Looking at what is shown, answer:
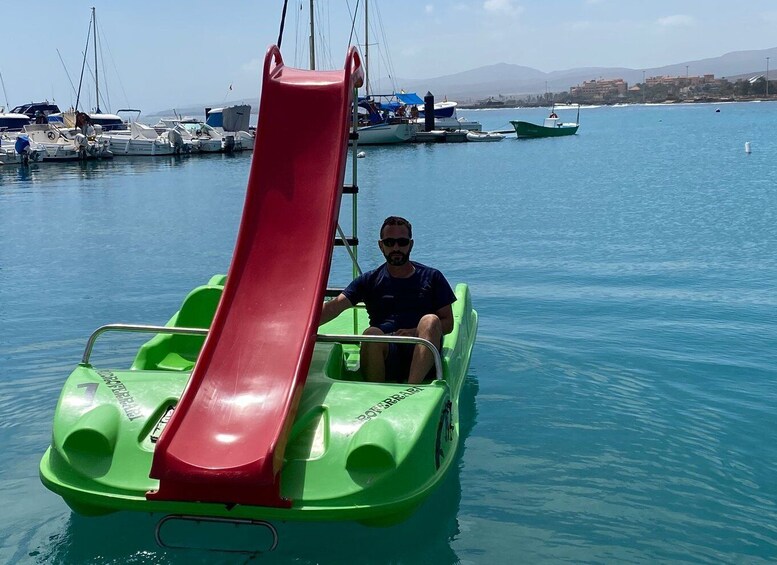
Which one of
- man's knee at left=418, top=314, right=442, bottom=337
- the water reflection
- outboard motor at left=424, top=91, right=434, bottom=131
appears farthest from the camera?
outboard motor at left=424, top=91, right=434, bottom=131

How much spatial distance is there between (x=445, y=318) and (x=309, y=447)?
1.71 meters

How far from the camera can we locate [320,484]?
493 cm

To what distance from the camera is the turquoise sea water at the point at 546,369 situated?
5527 mm

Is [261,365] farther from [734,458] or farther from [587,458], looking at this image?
[734,458]

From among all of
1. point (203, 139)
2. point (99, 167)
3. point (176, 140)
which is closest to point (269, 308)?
point (99, 167)

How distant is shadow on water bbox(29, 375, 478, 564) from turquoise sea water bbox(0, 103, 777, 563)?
0.05 feet

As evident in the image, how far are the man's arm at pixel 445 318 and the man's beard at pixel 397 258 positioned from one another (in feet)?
1.45

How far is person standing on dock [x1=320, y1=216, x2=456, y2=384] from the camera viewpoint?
21.0 ft

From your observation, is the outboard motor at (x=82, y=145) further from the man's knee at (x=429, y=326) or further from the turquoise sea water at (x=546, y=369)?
the man's knee at (x=429, y=326)

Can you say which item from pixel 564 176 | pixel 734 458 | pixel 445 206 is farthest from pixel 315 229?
pixel 564 176

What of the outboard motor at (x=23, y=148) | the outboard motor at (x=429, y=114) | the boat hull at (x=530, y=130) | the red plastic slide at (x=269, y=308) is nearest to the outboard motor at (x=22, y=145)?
the outboard motor at (x=23, y=148)

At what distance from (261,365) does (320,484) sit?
40.3 inches

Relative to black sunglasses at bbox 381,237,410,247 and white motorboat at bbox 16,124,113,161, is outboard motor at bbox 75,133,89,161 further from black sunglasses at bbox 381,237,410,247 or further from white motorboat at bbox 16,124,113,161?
black sunglasses at bbox 381,237,410,247

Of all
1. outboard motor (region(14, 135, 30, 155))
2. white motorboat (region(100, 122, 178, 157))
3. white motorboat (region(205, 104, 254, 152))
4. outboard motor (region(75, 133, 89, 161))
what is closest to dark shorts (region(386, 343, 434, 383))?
outboard motor (region(14, 135, 30, 155))
